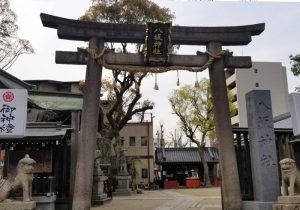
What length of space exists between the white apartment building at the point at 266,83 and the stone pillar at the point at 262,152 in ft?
157

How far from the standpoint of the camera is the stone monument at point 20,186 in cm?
951

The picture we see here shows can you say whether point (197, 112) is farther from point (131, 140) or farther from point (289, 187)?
point (289, 187)

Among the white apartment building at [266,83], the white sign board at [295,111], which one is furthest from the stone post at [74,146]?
the white apartment building at [266,83]

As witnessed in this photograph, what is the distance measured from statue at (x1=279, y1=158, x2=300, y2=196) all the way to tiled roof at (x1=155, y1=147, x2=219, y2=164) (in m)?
36.7

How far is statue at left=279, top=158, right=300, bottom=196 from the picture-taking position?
9.83 meters

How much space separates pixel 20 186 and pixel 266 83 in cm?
5510

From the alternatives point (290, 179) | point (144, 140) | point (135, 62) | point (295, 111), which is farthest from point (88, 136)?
point (144, 140)

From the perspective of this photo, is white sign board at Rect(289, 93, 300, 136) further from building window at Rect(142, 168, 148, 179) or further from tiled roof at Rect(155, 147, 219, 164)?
building window at Rect(142, 168, 148, 179)

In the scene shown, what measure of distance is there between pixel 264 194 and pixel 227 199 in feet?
4.47

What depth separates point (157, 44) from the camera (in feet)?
43.1

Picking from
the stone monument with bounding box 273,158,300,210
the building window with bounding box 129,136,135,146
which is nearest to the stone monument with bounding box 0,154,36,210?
the stone monument with bounding box 273,158,300,210

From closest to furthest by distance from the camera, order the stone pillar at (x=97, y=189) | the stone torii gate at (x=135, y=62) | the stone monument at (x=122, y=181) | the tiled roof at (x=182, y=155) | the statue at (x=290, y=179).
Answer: the statue at (x=290, y=179)
the stone torii gate at (x=135, y=62)
the stone pillar at (x=97, y=189)
the stone monument at (x=122, y=181)
the tiled roof at (x=182, y=155)

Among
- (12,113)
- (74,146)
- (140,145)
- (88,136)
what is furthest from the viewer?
(140,145)

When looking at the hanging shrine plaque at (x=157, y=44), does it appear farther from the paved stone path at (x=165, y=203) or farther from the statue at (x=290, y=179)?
the paved stone path at (x=165, y=203)
